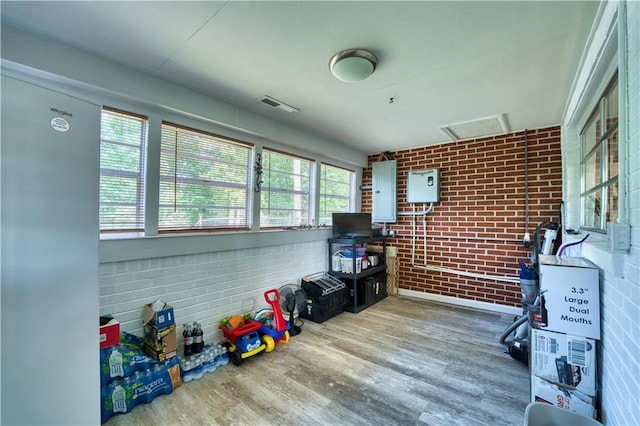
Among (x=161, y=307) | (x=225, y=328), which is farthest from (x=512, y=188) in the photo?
(x=161, y=307)

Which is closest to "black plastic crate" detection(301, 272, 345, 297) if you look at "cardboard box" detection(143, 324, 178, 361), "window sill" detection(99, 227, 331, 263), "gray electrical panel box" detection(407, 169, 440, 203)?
"window sill" detection(99, 227, 331, 263)

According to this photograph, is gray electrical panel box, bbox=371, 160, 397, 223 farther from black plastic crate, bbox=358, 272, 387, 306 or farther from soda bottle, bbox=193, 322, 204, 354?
soda bottle, bbox=193, 322, 204, 354

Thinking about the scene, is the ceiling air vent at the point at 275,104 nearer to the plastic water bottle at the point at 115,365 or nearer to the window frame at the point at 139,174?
the window frame at the point at 139,174

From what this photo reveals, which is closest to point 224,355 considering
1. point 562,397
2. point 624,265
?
point 562,397

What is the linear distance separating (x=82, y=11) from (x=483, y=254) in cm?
481

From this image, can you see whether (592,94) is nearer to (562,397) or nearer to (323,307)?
(562,397)

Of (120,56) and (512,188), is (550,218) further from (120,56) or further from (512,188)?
(120,56)

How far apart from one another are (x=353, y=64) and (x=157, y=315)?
2.49 m

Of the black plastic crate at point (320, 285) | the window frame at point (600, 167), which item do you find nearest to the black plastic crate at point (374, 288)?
the black plastic crate at point (320, 285)

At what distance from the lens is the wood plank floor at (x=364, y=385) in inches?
70.2

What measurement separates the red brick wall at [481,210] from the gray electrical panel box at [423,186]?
184 mm

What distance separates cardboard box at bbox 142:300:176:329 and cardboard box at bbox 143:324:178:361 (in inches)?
1.2

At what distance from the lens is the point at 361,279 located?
395cm

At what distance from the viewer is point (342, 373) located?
2289 millimetres
